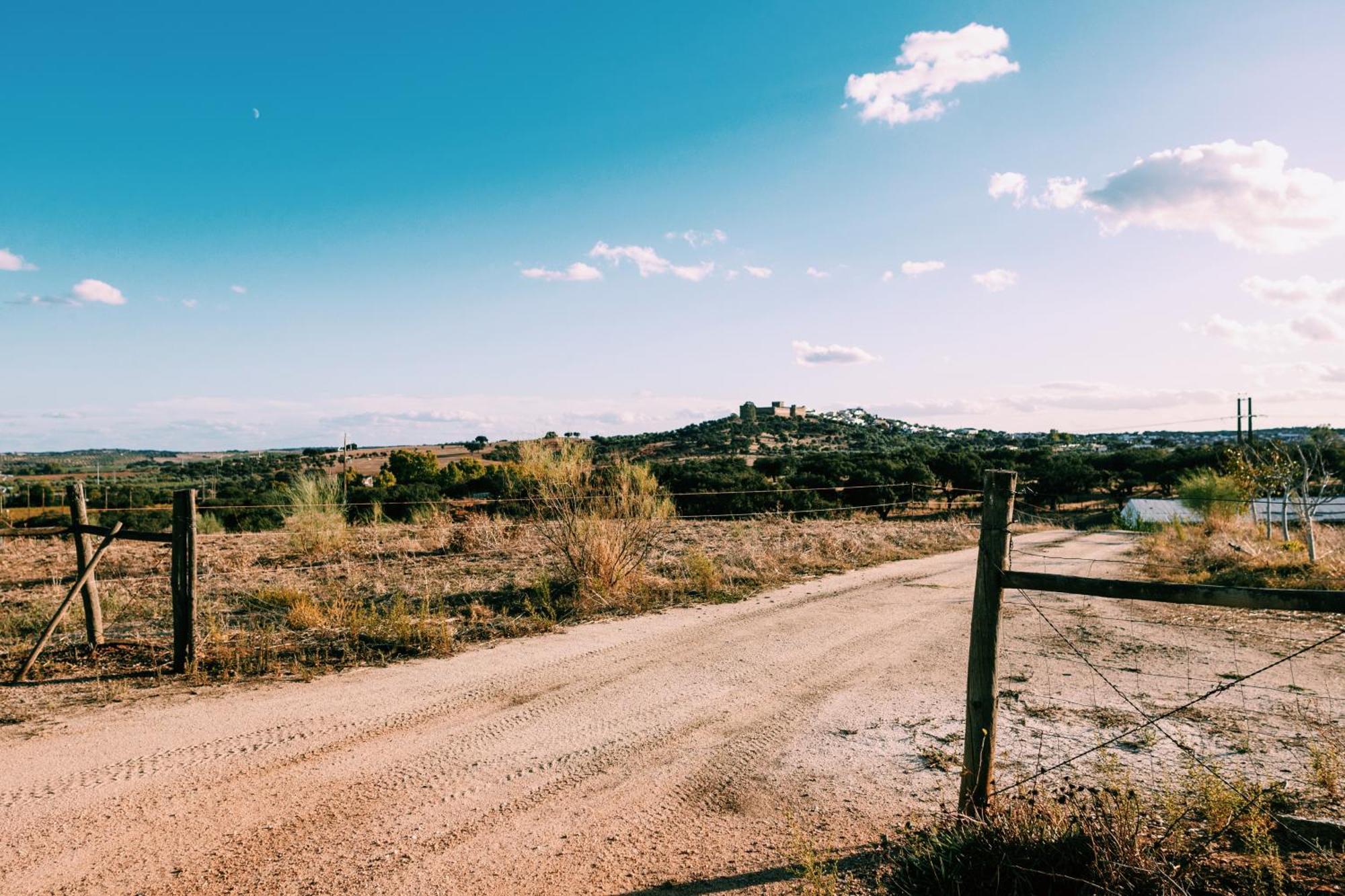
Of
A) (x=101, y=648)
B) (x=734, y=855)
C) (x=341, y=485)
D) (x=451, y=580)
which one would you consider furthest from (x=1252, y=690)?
(x=341, y=485)

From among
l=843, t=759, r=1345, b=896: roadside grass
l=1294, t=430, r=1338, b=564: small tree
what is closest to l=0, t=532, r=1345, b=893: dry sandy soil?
l=843, t=759, r=1345, b=896: roadside grass

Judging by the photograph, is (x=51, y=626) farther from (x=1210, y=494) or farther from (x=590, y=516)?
(x=1210, y=494)

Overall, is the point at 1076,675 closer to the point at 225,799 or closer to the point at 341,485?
the point at 225,799

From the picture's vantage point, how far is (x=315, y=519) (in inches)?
→ 681

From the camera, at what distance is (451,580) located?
12.1 m

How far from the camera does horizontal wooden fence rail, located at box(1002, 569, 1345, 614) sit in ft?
9.95

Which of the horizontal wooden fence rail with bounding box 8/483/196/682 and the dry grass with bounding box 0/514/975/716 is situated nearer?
the horizontal wooden fence rail with bounding box 8/483/196/682

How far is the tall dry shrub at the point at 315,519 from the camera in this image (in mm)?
16188

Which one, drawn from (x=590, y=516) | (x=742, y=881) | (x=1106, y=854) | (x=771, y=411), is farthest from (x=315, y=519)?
(x=771, y=411)

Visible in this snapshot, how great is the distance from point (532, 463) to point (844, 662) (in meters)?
6.53

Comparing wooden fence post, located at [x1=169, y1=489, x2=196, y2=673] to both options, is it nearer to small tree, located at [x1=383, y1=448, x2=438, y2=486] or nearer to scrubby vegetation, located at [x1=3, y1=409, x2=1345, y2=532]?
scrubby vegetation, located at [x1=3, y1=409, x2=1345, y2=532]

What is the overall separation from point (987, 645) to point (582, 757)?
10.1 feet

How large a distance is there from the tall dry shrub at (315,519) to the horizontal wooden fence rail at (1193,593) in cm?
1503

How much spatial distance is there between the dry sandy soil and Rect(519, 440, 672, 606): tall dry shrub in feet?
7.93
